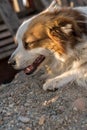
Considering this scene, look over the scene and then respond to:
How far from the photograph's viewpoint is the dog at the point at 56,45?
464 cm

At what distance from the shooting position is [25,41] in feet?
15.8

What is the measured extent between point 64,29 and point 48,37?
0.86 feet

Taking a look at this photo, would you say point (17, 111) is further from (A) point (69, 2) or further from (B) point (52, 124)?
(A) point (69, 2)

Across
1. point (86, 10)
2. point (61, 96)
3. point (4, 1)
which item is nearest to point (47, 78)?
point (61, 96)

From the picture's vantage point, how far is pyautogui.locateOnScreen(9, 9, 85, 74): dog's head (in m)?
4.62

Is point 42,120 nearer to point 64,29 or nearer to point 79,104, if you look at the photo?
point 79,104

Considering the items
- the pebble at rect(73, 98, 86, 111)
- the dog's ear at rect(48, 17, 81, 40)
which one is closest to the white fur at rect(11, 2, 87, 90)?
the dog's ear at rect(48, 17, 81, 40)

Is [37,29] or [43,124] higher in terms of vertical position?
[37,29]

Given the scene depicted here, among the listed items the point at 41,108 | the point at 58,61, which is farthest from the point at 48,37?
the point at 41,108

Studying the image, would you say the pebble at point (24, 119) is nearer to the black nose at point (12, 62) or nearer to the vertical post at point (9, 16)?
the black nose at point (12, 62)

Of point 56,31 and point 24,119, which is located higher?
point 56,31

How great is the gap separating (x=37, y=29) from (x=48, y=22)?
0.15 meters

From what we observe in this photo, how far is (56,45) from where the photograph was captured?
15.6 ft

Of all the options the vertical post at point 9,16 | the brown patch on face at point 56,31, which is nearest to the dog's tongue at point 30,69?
the brown patch on face at point 56,31
